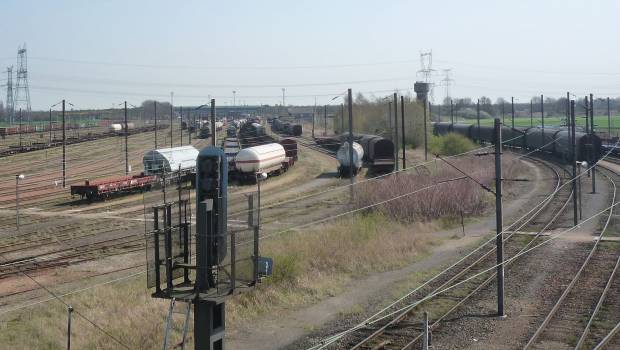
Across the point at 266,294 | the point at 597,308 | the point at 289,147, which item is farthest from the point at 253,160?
the point at 597,308

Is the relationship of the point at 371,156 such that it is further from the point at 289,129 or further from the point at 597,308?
the point at 289,129

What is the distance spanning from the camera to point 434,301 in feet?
67.0

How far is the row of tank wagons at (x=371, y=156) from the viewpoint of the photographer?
5069 centimetres

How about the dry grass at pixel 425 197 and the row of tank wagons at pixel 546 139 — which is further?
the row of tank wagons at pixel 546 139

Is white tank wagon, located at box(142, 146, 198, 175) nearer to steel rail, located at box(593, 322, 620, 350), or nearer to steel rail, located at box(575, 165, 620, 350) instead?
steel rail, located at box(575, 165, 620, 350)

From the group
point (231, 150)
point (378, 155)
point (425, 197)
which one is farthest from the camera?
point (231, 150)

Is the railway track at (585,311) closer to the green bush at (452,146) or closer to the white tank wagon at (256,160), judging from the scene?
the white tank wagon at (256,160)

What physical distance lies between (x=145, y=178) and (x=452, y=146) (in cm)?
3361

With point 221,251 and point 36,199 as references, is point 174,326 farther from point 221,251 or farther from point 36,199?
point 36,199

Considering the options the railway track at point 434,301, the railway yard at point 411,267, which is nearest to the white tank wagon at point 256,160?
the railway yard at point 411,267

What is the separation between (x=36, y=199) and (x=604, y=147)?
47545mm

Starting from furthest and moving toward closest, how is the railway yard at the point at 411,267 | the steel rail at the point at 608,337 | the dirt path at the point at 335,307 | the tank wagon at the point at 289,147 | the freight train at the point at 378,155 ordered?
the tank wagon at the point at 289,147, the freight train at the point at 378,155, the railway yard at the point at 411,267, the dirt path at the point at 335,307, the steel rail at the point at 608,337

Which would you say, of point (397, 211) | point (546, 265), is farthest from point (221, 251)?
point (397, 211)

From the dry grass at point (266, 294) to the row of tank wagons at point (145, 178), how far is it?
10851 mm
